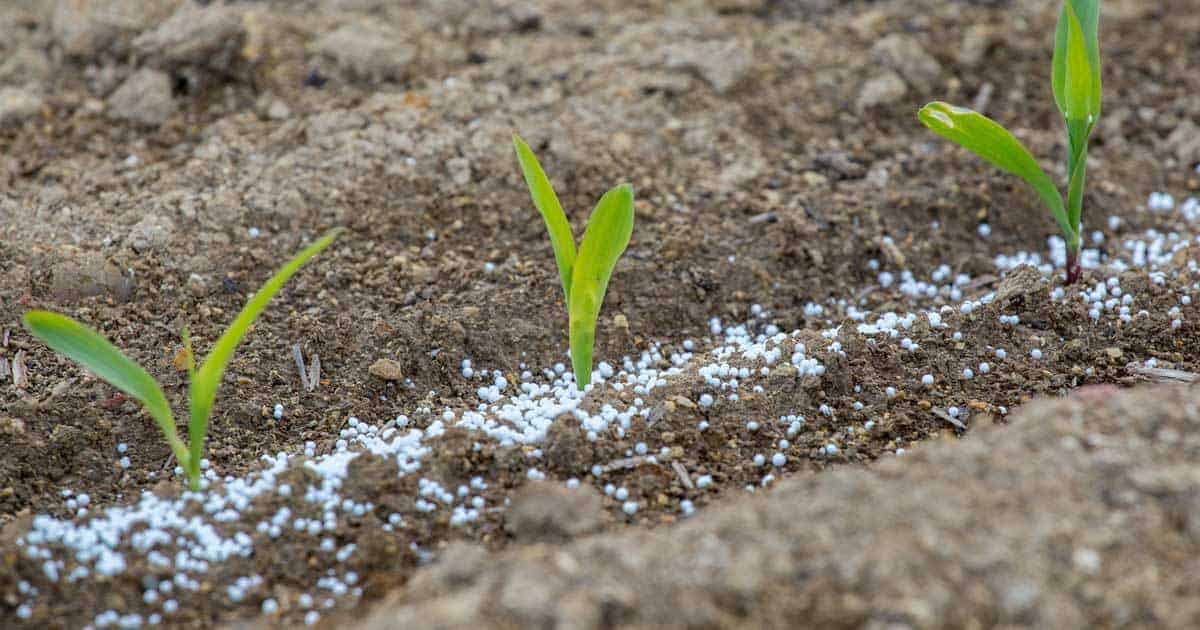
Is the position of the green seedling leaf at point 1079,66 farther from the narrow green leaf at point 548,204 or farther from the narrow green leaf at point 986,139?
the narrow green leaf at point 548,204

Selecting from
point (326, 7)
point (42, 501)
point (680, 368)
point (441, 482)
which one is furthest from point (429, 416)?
point (326, 7)

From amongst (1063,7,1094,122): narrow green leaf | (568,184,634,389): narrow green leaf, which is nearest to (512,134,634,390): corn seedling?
Answer: (568,184,634,389): narrow green leaf

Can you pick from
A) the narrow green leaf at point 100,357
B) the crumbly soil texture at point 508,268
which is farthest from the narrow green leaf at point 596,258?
the narrow green leaf at point 100,357

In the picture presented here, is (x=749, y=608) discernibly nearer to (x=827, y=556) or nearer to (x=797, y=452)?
(x=827, y=556)

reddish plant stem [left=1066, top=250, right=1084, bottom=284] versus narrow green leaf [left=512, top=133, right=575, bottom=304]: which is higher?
narrow green leaf [left=512, top=133, right=575, bottom=304]

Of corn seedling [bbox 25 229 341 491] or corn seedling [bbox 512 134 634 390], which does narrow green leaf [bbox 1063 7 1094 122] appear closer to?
corn seedling [bbox 512 134 634 390]
